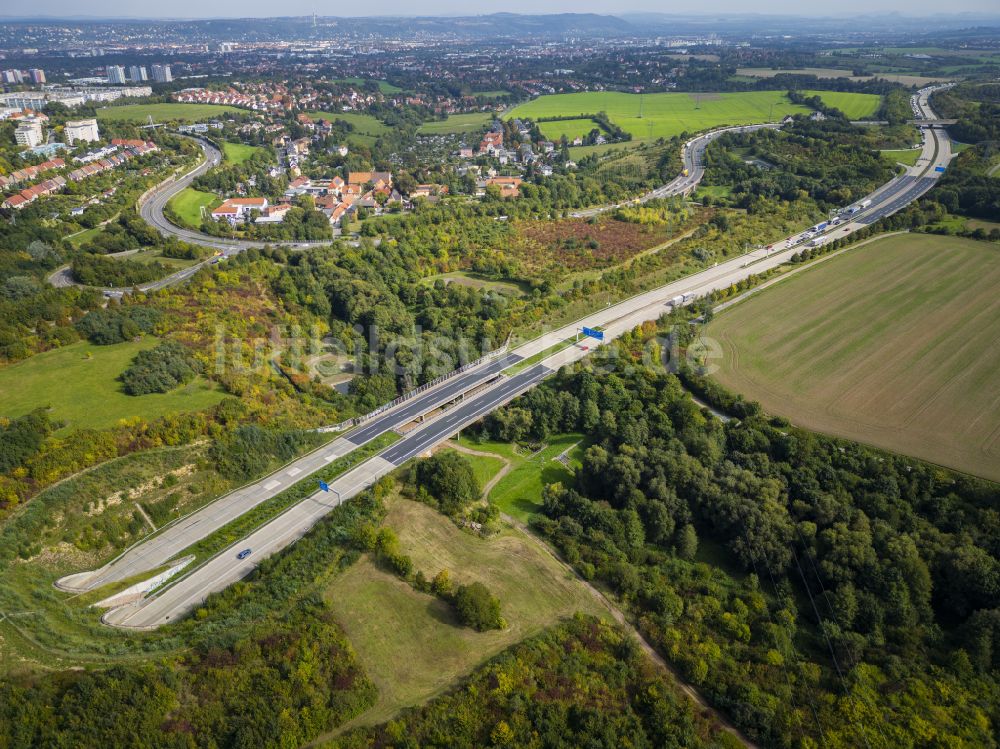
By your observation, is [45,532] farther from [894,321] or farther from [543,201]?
[543,201]

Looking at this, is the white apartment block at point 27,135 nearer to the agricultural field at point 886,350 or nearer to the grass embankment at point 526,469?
the grass embankment at point 526,469

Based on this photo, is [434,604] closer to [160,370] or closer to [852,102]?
[160,370]

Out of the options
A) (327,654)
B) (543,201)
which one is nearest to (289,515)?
(327,654)

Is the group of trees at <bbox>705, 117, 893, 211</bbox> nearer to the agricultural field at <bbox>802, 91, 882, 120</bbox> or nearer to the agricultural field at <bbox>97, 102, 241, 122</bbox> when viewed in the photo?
the agricultural field at <bbox>802, 91, 882, 120</bbox>

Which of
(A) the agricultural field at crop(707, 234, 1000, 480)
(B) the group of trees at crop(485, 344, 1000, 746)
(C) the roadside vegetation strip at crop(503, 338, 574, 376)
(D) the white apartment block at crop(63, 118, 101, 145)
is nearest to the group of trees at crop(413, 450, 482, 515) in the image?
(B) the group of trees at crop(485, 344, 1000, 746)

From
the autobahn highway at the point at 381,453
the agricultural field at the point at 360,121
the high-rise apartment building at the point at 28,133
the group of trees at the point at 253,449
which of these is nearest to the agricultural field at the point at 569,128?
the agricultural field at the point at 360,121
